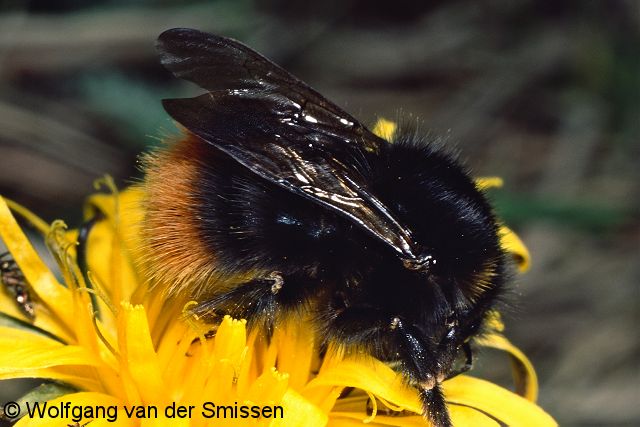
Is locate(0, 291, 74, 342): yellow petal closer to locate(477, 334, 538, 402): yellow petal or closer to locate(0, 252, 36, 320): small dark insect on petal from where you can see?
locate(0, 252, 36, 320): small dark insect on petal

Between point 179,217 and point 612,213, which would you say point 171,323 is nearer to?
point 179,217

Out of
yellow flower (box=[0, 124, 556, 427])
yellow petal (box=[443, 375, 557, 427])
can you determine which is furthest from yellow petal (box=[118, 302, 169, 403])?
yellow petal (box=[443, 375, 557, 427])

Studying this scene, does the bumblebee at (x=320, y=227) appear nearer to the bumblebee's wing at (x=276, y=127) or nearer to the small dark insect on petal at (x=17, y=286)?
the bumblebee's wing at (x=276, y=127)

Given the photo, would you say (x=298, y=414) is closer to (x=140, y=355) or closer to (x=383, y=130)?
(x=140, y=355)


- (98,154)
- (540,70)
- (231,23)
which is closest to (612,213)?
(540,70)

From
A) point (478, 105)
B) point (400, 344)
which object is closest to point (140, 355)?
point (400, 344)

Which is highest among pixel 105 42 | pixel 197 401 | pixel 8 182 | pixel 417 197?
pixel 105 42
